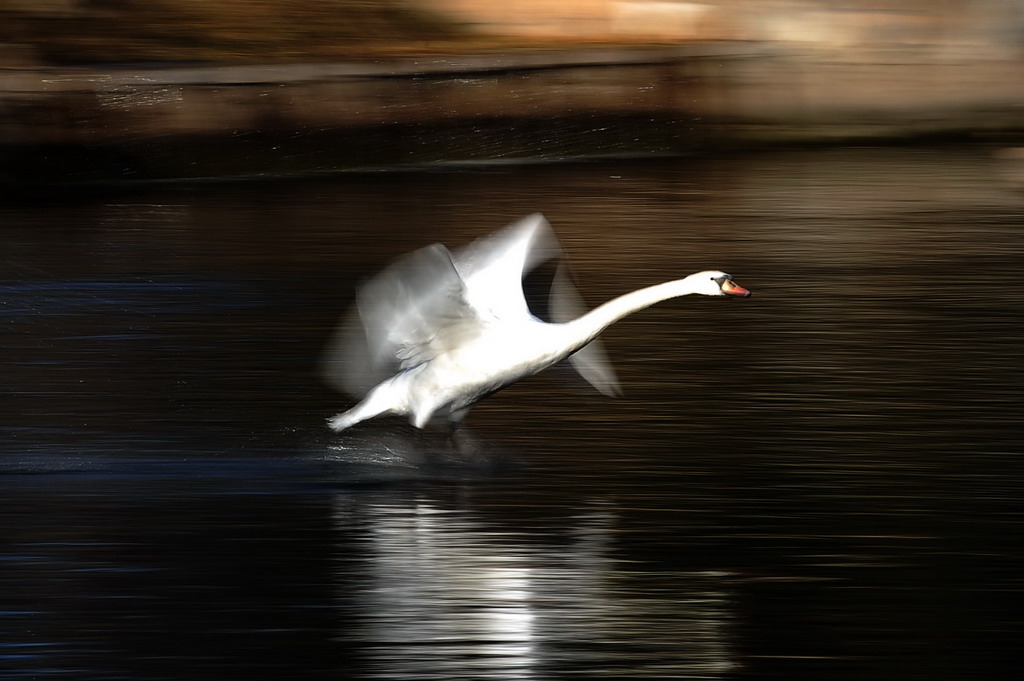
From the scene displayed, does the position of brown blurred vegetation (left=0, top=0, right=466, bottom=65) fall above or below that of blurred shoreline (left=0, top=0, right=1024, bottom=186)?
above

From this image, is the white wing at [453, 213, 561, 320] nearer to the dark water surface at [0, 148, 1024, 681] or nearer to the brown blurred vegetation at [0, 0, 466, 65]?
the dark water surface at [0, 148, 1024, 681]

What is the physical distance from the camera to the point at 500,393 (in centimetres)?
962

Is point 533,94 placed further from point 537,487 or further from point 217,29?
point 537,487

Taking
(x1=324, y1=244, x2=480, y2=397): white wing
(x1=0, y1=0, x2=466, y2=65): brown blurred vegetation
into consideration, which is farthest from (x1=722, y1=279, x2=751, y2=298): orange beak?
(x1=0, y1=0, x2=466, y2=65): brown blurred vegetation

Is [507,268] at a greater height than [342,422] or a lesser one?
greater

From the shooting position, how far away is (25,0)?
2442cm

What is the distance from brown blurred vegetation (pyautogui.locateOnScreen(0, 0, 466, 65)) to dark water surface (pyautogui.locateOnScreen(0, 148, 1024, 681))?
9781 millimetres

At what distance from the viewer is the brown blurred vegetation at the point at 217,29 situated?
2380 centimetres

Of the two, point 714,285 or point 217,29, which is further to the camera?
point 217,29

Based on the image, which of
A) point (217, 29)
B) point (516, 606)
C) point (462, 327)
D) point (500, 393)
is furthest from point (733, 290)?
point (217, 29)

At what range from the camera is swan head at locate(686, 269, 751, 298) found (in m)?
7.77

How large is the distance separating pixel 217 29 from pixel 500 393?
646 inches

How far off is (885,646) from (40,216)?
13.4 m

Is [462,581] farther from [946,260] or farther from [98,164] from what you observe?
[98,164]
